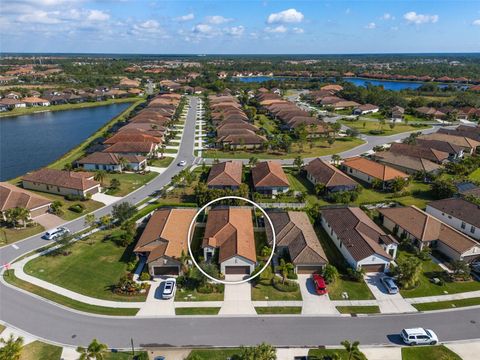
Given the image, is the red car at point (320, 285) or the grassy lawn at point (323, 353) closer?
the grassy lawn at point (323, 353)

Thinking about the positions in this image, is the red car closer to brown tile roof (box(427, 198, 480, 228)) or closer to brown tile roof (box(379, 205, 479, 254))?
brown tile roof (box(379, 205, 479, 254))

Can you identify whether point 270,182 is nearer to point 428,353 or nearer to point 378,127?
point 428,353

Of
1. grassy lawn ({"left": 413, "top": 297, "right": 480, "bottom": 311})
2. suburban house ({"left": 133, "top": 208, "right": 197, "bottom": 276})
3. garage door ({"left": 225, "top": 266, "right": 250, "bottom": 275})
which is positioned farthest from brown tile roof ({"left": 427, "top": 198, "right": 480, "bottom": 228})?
suburban house ({"left": 133, "top": 208, "right": 197, "bottom": 276})

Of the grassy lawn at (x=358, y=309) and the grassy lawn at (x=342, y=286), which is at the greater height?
the grassy lawn at (x=342, y=286)

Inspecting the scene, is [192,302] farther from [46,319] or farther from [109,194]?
[109,194]

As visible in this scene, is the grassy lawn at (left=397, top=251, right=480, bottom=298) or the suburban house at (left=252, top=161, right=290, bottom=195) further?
the suburban house at (left=252, top=161, right=290, bottom=195)

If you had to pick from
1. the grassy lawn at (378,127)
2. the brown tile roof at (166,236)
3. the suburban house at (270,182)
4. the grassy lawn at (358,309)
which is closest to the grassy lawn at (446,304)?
the grassy lawn at (358,309)

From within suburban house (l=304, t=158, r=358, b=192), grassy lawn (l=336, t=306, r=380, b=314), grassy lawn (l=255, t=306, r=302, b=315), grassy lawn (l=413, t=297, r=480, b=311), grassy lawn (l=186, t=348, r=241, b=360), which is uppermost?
suburban house (l=304, t=158, r=358, b=192)

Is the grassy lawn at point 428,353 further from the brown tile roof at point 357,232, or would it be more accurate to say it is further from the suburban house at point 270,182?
the suburban house at point 270,182
